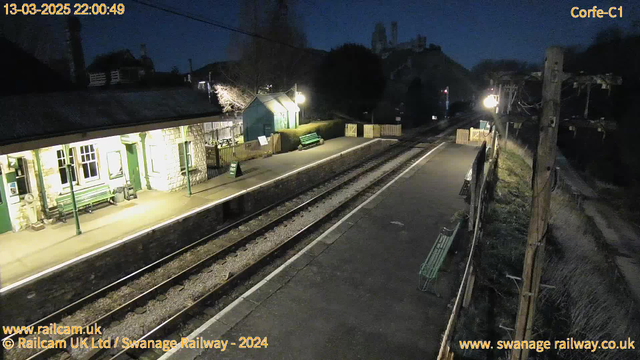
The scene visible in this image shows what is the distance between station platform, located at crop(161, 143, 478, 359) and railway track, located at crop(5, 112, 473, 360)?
1.02 metres

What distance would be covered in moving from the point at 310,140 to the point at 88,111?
15.0m

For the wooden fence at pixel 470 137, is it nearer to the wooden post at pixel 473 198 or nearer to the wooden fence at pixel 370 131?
the wooden fence at pixel 370 131

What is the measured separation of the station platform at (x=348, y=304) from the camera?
634cm

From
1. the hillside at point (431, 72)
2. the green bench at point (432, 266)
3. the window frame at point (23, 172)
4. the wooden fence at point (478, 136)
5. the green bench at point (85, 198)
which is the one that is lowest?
the green bench at point (432, 266)

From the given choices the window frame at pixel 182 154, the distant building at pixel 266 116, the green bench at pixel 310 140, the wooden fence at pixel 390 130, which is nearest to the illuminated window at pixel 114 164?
the window frame at pixel 182 154

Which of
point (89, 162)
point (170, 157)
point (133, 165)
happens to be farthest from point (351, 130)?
point (89, 162)

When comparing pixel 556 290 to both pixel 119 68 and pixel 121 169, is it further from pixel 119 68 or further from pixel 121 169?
pixel 119 68

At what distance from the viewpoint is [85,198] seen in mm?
11859

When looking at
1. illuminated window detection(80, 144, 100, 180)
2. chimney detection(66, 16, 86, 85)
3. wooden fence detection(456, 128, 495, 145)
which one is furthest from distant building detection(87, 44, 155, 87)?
wooden fence detection(456, 128, 495, 145)

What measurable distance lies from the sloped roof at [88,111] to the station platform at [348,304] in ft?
23.6

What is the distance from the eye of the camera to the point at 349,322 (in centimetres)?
701

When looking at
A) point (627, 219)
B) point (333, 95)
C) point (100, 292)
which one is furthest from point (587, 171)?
point (100, 292)

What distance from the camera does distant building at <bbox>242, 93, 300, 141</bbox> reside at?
25.6 m

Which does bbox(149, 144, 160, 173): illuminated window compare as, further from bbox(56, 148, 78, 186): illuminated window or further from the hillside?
the hillside
